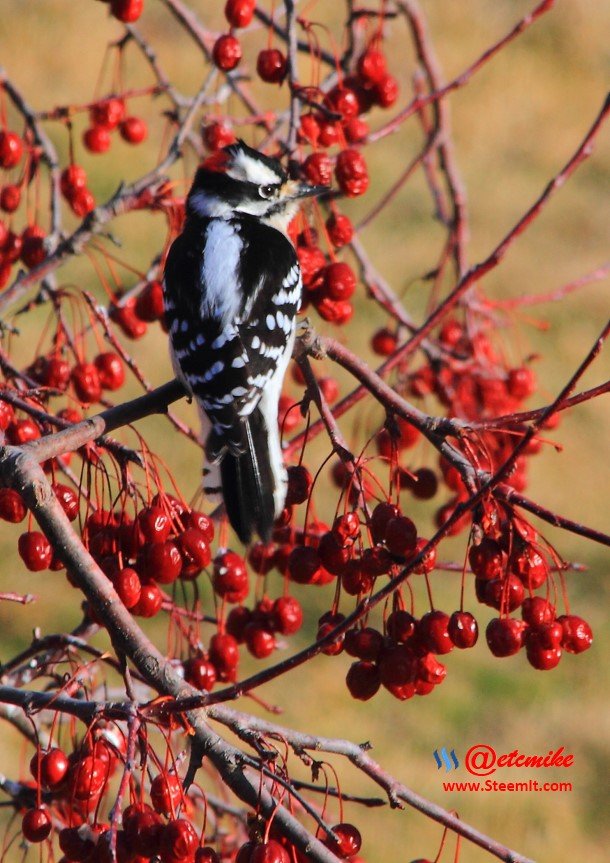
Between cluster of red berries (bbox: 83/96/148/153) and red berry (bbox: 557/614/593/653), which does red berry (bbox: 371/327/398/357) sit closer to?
cluster of red berries (bbox: 83/96/148/153)

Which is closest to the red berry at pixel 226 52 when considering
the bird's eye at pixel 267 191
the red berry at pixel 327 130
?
the red berry at pixel 327 130

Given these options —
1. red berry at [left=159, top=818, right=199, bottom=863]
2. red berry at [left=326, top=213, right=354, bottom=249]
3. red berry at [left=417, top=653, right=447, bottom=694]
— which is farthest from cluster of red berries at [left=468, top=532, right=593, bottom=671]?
red berry at [left=326, top=213, right=354, bottom=249]

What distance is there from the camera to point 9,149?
314 cm

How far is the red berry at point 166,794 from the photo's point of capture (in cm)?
186

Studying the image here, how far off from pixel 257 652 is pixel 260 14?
6.05 ft

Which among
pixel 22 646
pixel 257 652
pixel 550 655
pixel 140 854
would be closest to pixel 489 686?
pixel 22 646

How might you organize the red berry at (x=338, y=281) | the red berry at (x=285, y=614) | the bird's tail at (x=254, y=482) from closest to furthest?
the bird's tail at (x=254, y=482), the red berry at (x=285, y=614), the red berry at (x=338, y=281)

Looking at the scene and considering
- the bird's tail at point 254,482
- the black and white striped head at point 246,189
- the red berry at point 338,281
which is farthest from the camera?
the black and white striped head at point 246,189

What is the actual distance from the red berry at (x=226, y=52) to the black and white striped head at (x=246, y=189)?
232mm

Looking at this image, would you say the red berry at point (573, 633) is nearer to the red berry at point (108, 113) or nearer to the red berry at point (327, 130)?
the red berry at point (327, 130)

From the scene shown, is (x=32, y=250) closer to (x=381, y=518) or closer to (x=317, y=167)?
(x=317, y=167)

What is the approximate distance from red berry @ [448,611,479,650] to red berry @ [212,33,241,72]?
1608 millimetres

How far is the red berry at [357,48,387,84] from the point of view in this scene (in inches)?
118

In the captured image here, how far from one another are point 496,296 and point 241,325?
4086 millimetres
